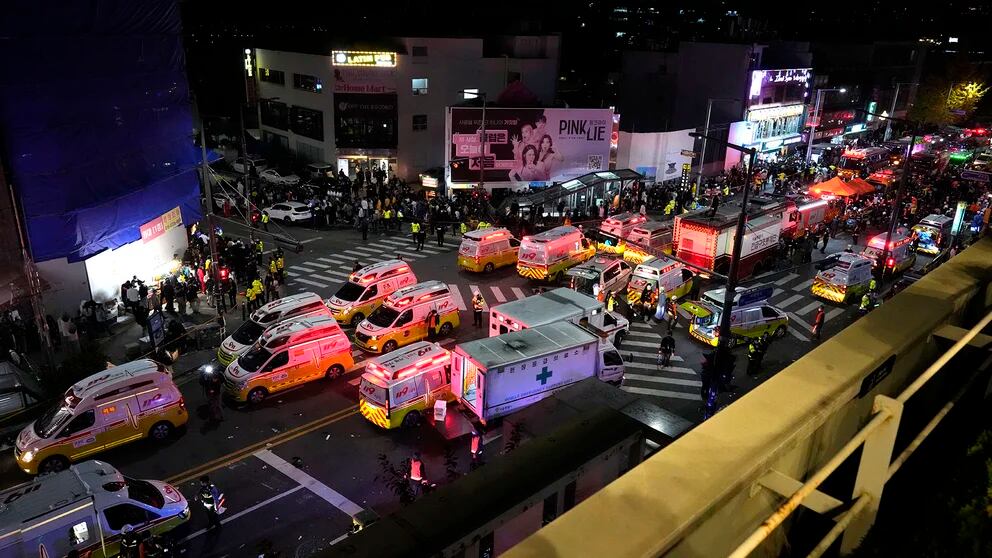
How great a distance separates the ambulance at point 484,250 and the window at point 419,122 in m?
19.8

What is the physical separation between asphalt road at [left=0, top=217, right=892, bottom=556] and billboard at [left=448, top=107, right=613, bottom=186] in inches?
752

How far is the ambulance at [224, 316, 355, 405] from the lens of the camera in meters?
20.1

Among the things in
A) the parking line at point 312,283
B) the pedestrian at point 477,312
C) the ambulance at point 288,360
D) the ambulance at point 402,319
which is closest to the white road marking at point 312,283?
the parking line at point 312,283

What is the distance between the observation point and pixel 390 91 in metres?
47.4

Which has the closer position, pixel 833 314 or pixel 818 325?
pixel 818 325

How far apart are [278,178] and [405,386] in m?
33.5

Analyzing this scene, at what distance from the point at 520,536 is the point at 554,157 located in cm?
3715

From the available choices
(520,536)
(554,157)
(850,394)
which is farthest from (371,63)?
(850,394)

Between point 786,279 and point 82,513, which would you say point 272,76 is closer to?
point 786,279

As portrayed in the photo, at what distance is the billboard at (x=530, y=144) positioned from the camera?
138ft

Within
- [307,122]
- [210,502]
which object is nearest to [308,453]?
[210,502]

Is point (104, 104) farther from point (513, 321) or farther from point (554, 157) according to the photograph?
point (554, 157)

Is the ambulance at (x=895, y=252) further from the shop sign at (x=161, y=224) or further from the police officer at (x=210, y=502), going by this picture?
the shop sign at (x=161, y=224)

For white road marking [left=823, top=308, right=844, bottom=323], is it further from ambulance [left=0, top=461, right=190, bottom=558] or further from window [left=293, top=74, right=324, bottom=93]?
window [left=293, top=74, right=324, bottom=93]
